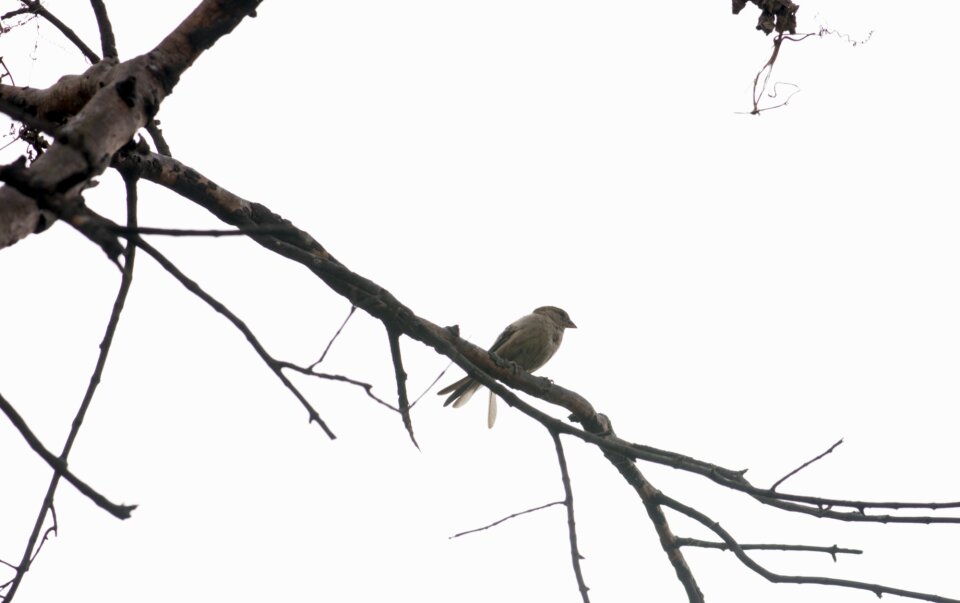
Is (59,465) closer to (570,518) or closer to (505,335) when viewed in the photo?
(570,518)

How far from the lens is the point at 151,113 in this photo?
7.32 ft

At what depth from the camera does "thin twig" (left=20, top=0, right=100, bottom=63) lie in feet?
10.7

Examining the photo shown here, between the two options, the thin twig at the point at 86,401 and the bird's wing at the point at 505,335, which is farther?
the bird's wing at the point at 505,335

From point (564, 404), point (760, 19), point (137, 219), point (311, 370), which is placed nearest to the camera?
point (311, 370)

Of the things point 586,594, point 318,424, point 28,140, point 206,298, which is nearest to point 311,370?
point 318,424

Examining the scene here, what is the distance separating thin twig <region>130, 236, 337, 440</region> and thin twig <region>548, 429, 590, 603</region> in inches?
35.3

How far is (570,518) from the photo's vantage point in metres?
3.00

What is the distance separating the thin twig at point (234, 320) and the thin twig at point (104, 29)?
1.39m

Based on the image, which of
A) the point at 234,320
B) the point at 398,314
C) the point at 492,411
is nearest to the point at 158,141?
the point at 398,314

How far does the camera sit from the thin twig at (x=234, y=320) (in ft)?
6.02

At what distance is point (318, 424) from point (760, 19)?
193 centimetres

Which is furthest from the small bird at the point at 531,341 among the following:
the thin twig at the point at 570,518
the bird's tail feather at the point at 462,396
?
the thin twig at the point at 570,518

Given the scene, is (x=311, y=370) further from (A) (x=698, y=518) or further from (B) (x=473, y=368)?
(A) (x=698, y=518)

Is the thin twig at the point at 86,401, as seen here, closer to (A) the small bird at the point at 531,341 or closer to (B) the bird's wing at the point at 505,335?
(A) the small bird at the point at 531,341
